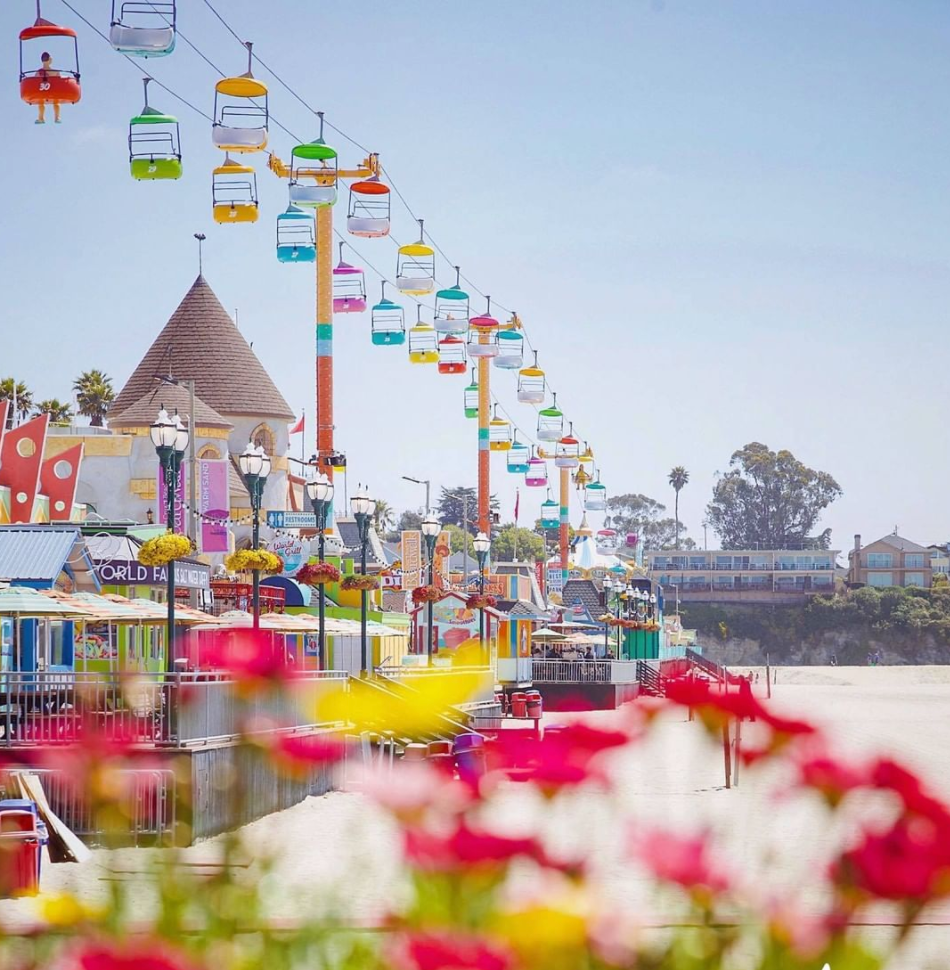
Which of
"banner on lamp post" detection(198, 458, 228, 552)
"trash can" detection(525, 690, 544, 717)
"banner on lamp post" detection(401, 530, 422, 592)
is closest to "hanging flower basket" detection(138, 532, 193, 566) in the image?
"trash can" detection(525, 690, 544, 717)

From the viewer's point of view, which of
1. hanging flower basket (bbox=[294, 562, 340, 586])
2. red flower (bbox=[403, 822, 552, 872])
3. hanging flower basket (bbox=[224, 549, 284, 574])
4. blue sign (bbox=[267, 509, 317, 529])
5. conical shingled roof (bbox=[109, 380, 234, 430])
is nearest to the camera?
red flower (bbox=[403, 822, 552, 872])

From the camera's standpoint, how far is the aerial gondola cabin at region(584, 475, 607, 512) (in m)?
76.9

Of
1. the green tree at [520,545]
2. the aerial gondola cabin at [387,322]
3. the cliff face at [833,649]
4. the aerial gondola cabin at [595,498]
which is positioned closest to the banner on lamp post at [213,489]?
the aerial gondola cabin at [387,322]

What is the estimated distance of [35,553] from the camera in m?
25.3

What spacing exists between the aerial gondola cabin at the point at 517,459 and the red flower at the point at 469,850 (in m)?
61.4

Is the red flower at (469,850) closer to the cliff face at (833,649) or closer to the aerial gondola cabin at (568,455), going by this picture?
the aerial gondola cabin at (568,455)

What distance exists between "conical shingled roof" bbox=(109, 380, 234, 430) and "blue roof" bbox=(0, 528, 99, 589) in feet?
96.2

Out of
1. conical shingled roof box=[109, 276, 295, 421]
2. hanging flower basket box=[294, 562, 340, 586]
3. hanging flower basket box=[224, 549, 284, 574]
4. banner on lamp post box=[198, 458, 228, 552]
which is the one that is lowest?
hanging flower basket box=[294, 562, 340, 586]

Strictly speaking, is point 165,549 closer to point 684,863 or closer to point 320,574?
point 320,574

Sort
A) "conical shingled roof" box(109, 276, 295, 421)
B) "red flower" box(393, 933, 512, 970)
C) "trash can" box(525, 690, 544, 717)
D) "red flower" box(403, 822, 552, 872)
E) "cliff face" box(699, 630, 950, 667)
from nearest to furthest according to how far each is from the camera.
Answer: "red flower" box(393, 933, 512, 970), "red flower" box(403, 822, 552, 872), "trash can" box(525, 690, 544, 717), "conical shingled roof" box(109, 276, 295, 421), "cliff face" box(699, 630, 950, 667)

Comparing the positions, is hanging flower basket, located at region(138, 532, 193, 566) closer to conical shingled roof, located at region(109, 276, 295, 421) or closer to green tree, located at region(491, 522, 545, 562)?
conical shingled roof, located at region(109, 276, 295, 421)

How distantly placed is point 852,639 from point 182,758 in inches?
5520

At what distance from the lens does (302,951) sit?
3.40 m

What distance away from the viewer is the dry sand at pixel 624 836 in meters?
4.17
